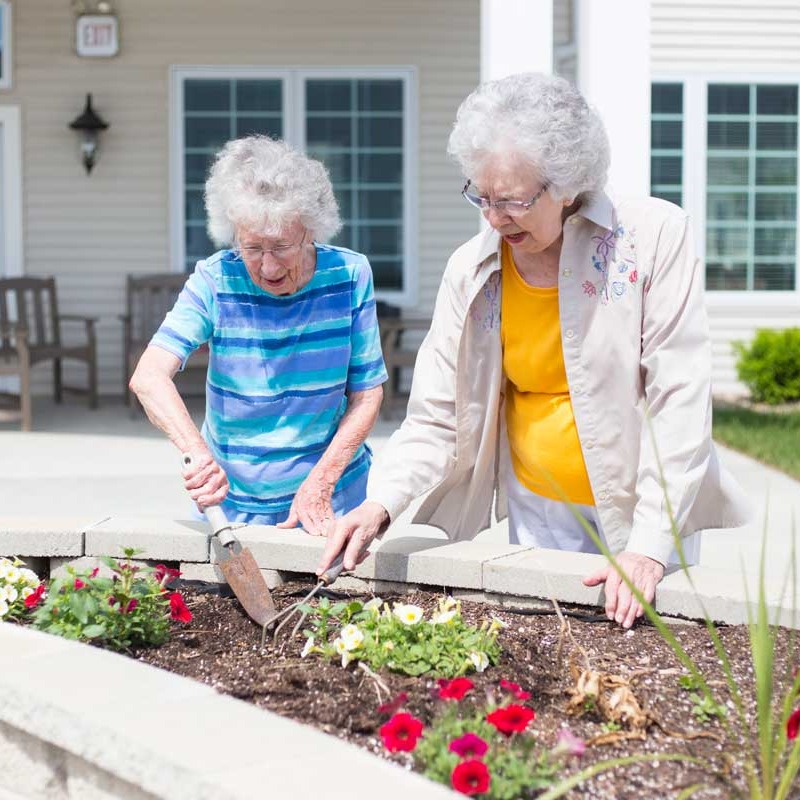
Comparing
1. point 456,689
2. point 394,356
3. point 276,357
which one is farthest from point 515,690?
point 394,356

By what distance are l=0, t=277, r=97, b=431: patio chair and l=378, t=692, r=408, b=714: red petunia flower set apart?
7770mm

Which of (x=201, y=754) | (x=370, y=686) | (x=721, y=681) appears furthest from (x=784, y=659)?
(x=201, y=754)

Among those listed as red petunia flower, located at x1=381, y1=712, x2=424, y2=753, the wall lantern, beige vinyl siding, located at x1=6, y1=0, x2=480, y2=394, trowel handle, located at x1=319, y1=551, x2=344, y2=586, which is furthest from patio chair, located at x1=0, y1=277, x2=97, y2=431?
red petunia flower, located at x1=381, y1=712, x2=424, y2=753

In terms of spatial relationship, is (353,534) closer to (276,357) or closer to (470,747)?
(276,357)

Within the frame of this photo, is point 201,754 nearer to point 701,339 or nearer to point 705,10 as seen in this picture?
point 701,339

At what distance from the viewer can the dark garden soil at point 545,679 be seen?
77.5 inches

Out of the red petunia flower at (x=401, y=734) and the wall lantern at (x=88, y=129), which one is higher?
the wall lantern at (x=88, y=129)

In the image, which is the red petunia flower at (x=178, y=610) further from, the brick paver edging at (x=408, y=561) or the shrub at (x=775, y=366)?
the shrub at (x=775, y=366)

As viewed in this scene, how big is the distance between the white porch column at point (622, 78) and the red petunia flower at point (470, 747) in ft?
16.7

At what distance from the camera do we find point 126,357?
1038 cm

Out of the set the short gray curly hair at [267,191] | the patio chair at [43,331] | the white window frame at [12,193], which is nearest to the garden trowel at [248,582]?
the short gray curly hair at [267,191]

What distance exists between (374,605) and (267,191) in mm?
828

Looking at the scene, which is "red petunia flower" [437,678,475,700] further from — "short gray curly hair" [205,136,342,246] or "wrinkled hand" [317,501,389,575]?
"short gray curly hair" [205,136,342,246]

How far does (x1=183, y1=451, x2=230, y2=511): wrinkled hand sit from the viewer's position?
248 cm
